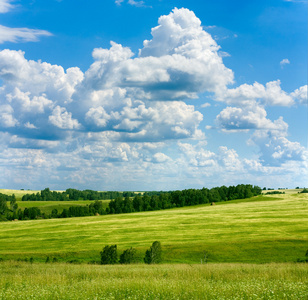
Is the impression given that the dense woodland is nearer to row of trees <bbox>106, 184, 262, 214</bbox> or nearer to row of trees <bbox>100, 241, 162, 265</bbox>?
row of trees <bbox>106, 184, 262, 214</bbox>

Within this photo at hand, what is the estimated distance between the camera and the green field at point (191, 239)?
1756 inches

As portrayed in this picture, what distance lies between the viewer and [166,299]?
9.57m

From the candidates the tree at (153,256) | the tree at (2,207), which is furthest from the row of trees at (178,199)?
the tree at (153,256)

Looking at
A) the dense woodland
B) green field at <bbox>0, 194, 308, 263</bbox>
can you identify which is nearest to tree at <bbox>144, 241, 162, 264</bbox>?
green field at <bbox>0, 194, 308, 263</bbox>

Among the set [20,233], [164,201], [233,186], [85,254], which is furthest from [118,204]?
[85,254]

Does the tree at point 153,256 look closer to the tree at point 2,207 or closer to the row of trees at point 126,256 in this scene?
the row of trees at point 126,256

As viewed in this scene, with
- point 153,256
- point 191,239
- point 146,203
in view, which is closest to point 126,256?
point 153,256

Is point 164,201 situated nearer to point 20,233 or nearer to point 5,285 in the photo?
point 20,233

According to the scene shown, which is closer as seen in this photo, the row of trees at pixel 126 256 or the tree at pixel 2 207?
the row of trees at pixel 126 256

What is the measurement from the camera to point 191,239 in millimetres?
58875

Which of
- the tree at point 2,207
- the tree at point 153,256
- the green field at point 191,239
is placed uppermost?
the tree at point 153,256

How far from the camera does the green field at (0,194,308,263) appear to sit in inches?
1756

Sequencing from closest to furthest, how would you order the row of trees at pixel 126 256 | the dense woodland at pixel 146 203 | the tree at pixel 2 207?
the row of trees at pixel 126 256 → the dense woodland at pixel 146 203 → the tree at pixel 2 207

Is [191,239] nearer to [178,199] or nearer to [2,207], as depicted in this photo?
[178,199]
